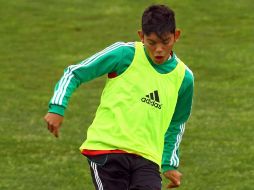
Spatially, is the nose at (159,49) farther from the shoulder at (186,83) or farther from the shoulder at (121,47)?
the shoulder at (186,83)

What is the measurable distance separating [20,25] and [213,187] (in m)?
13.6

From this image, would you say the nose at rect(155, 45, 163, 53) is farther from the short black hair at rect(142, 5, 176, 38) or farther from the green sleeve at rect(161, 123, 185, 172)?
the green sleeve at rect(161, 123, 185, 172)

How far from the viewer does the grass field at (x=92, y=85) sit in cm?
1055

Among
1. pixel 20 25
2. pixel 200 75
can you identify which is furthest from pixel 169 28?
pixel 20 25

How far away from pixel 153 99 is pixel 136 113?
161 millimetres

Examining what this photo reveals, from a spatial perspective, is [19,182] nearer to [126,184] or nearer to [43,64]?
[126,184]

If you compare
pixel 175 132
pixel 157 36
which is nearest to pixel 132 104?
pixel 157 36

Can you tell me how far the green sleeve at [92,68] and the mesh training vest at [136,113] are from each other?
103 mm

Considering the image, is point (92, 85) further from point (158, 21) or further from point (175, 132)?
point (158, 21)

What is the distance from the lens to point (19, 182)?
9992 mm

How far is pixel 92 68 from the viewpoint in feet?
20.4

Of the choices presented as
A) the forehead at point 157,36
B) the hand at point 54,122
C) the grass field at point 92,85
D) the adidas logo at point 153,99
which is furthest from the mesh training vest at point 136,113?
the grass field at point 92,85

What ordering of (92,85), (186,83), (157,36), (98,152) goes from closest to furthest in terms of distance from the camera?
1. (157,36)
2. (98,152)
3. (186,83)
4. (92,85)

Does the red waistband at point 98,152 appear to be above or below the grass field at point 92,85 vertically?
above
